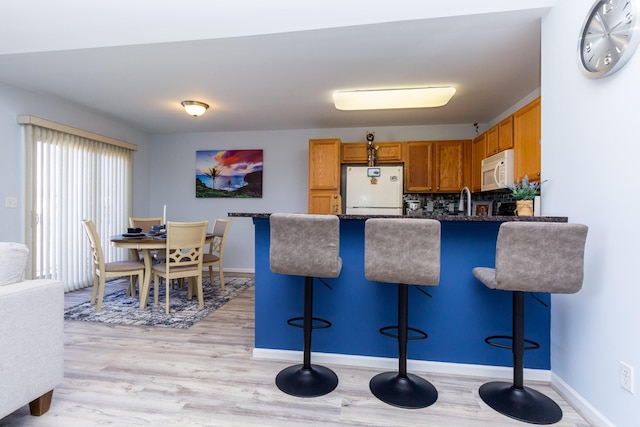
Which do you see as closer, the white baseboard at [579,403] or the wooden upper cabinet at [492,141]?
the white baseboard at [579,403]

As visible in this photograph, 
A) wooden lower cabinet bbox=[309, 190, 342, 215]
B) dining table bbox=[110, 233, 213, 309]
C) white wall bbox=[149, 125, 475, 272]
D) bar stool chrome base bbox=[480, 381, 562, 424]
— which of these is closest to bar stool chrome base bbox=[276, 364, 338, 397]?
bar stool chrome base bbox=[480, 381, 562, 424]

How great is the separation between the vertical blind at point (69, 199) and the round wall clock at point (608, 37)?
16.4 ft

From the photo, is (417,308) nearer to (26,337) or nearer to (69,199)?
(26,337)

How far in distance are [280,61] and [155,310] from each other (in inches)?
110

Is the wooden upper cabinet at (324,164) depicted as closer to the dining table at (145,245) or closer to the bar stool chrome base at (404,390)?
the dining table at (145,245)

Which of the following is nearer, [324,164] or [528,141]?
[528,141]

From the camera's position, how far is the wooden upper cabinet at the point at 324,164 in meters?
4.49

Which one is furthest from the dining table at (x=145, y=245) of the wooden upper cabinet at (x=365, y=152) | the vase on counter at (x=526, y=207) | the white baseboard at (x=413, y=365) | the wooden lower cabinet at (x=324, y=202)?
the vase on counter at (x=526, y=207)

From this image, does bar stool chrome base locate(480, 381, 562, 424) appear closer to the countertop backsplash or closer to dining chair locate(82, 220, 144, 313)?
the countertop backsplash

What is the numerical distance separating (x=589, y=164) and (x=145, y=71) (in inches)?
140

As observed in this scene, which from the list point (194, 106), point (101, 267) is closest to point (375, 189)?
point (194, 106)

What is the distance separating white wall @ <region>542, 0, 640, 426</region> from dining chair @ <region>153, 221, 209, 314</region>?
303cm

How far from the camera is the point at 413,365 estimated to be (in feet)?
6.82

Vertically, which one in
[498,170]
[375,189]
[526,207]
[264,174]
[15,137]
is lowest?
[526,207]
